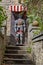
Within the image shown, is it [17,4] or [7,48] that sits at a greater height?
[17,4]

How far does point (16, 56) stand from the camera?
948cm

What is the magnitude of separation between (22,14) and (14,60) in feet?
17.4

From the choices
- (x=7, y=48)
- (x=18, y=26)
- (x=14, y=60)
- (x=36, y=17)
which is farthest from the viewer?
(x=18, y=26)

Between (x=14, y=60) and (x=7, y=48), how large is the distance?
1558 mm

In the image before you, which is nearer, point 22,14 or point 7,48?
point 7,48

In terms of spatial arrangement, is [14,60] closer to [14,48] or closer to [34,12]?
[14,48]

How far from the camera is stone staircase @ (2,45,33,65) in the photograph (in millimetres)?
8898

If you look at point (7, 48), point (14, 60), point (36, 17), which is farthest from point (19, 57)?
point (36, 17)

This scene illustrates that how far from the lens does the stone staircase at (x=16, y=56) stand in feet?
29.2

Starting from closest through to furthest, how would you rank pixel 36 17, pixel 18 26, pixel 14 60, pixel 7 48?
pixel 14 60 → pixel 36 17 → pixel 7 48 → pixel 18 26

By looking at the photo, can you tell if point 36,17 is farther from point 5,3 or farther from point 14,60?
point 5,3

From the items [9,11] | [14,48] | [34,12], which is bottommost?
[14,48]

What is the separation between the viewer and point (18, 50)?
10.0m

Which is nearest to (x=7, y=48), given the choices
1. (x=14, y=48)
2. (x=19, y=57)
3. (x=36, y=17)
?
(x=14, y=48)
